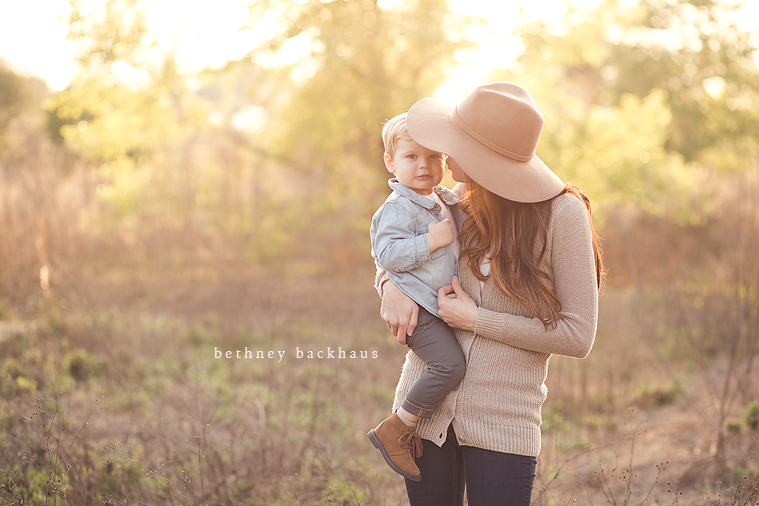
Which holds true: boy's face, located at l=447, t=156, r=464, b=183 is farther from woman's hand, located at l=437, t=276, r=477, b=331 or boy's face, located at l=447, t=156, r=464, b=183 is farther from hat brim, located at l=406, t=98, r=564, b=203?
woman's hand, located at l=437, t=276, r=477, b=331

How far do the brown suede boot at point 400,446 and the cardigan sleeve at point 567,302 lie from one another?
0.44 meters

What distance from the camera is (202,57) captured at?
405 inches

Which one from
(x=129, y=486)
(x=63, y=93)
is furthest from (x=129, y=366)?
(x=63, y=93)

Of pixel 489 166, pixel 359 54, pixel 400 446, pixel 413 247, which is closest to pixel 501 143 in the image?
pixel 489 166

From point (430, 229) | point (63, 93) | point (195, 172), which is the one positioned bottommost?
point (195, 172)

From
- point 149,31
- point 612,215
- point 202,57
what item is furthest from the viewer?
point 612,215

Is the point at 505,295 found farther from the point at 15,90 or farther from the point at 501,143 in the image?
the point at 15,90

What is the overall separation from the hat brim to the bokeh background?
87.0 inches

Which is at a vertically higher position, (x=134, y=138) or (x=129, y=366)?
(x=134, y=138)

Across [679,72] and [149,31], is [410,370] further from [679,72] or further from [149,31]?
[679,72]

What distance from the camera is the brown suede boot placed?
1.91m

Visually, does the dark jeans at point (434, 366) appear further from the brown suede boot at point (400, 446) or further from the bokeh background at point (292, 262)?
the bokeh background at point (292, 262)

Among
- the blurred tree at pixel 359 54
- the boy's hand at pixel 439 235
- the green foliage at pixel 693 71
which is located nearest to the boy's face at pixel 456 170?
the boy's hand at pixel 439 235

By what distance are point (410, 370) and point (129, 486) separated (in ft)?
7.77
